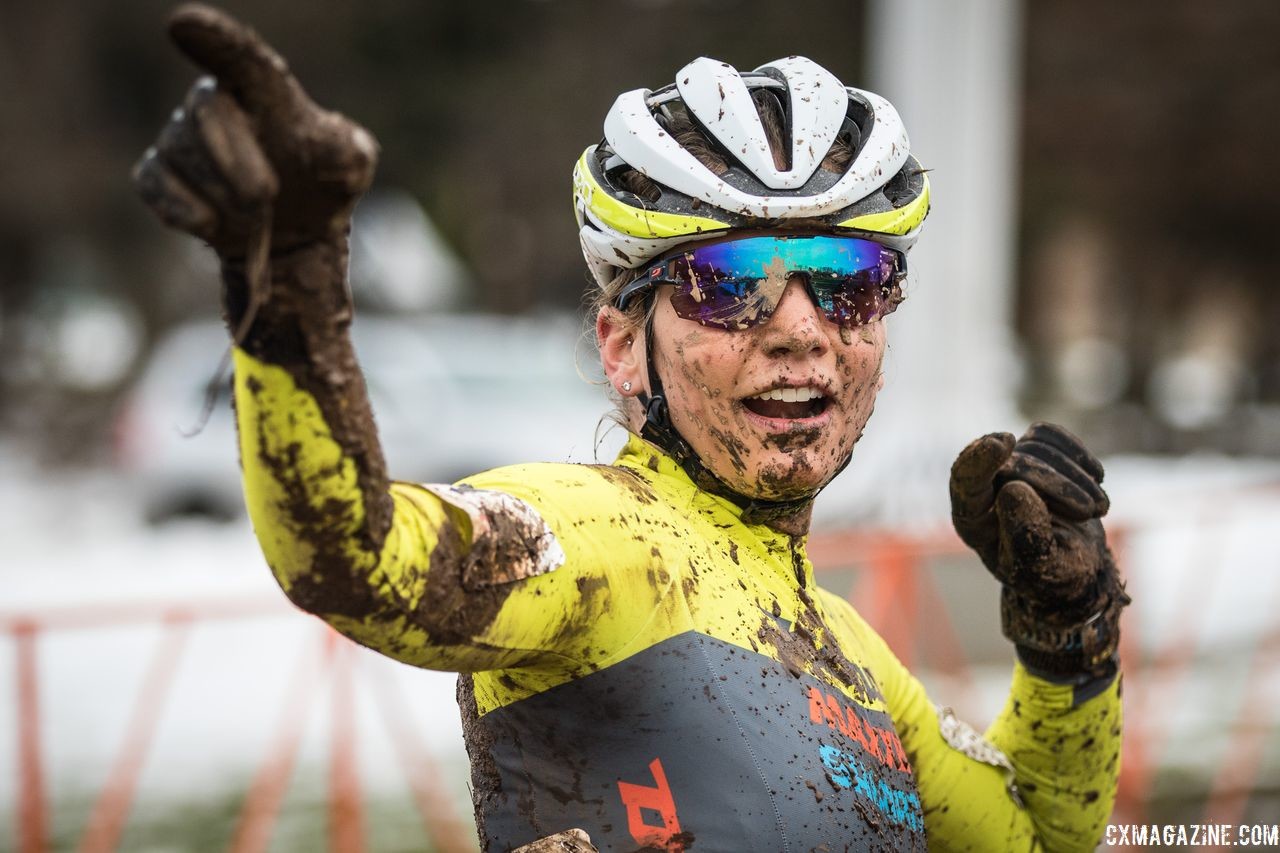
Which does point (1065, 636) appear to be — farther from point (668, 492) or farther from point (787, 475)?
point (668, 492)

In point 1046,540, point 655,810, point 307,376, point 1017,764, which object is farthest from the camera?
point 1017,764

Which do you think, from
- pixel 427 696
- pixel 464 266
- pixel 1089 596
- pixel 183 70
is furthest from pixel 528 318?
pixel 1089 596

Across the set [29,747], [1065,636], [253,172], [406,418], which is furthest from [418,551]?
[406,418]

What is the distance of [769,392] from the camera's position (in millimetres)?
2090

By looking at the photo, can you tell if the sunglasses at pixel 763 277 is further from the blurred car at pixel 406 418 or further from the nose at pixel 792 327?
the blurred car at pixel 406 418

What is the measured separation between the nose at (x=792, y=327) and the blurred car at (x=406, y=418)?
456 inches

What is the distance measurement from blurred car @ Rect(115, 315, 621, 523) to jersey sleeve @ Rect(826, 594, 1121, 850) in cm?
1101

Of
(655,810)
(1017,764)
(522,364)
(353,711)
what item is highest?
(522,364)

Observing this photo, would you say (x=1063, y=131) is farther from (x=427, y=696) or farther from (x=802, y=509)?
(x=802, y=509)

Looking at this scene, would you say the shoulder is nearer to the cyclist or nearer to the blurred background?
the cyclist

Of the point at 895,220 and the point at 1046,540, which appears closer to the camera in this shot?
the point at 895,220

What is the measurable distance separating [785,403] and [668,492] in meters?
0.20

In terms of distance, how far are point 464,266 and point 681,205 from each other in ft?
91.8

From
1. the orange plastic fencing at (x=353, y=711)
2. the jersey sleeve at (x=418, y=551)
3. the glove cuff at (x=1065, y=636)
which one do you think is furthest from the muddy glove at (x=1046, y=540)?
the orange plastic fencing at (x=353, y=711)
